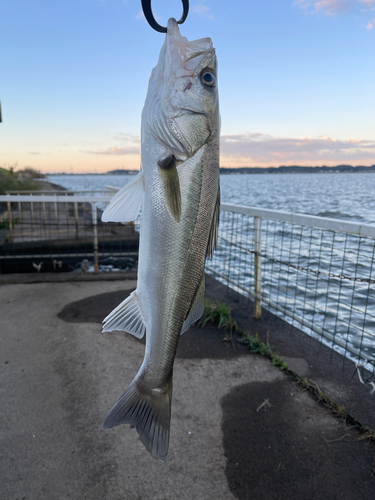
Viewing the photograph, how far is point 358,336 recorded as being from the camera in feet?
20.2

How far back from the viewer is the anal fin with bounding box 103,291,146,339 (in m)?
1.71

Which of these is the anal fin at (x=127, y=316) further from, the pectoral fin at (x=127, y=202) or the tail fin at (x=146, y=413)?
the pectoral fin at (x=127, y=202)

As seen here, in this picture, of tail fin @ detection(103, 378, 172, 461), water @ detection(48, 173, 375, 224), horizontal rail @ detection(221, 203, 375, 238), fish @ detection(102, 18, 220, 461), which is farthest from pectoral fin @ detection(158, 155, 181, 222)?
water @ detection(48, 173, 375, 224)

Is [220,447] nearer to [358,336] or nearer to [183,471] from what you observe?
[183,471]

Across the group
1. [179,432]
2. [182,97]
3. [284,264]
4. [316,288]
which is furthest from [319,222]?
[182,97]

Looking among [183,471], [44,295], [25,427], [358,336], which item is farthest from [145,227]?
[358,336]

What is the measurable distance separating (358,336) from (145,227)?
5.71m

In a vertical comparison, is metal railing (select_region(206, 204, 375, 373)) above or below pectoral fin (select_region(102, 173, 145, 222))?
below

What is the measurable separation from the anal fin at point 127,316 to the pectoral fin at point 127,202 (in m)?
0.38

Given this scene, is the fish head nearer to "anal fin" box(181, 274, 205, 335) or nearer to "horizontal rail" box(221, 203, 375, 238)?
"anal fin" box(181, 274, 205, 335)

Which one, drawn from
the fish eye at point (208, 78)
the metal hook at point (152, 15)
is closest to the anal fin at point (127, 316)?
the fish eye at point (208, 78)

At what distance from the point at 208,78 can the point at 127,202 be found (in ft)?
2.04

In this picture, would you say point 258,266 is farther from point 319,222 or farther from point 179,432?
point 179,432

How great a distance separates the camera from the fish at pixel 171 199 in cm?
150
